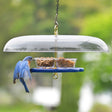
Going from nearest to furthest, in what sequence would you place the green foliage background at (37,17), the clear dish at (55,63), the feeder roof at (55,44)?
1. the feeder roof at (55,44)
2. the clear dish at (55,63)
3. the green foliage background at (37,17)

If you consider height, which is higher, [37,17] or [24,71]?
[24,71]

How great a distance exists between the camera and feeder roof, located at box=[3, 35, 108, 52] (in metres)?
2.66

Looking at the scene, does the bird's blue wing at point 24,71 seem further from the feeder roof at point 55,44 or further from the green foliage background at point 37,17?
the green foliage background at point 37,17

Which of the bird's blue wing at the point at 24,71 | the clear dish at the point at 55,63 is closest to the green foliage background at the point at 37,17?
the clear dish at the point at 55,63

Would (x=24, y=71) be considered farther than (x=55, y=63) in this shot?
No

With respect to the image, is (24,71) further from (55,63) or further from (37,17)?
(37,17)

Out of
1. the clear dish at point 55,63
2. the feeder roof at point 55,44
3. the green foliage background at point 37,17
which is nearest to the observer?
the feeder roof at point 55,44

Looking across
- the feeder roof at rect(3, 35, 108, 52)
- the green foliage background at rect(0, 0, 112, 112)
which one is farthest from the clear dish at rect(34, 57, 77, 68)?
the green foliage background at rect(0, 0, 112, 112)

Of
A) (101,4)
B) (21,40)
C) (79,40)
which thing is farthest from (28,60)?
(101,4)

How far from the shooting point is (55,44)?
105 inches

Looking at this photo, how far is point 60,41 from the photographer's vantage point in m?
2.66

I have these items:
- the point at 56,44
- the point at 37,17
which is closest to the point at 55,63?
the point at 56,44

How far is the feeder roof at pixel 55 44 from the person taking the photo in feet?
8.73

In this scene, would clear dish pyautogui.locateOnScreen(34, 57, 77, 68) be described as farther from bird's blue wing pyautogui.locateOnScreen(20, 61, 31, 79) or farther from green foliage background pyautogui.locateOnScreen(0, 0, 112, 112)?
green foliage background pyautogui.locateOnScreen(0, 0, 112, 112)
